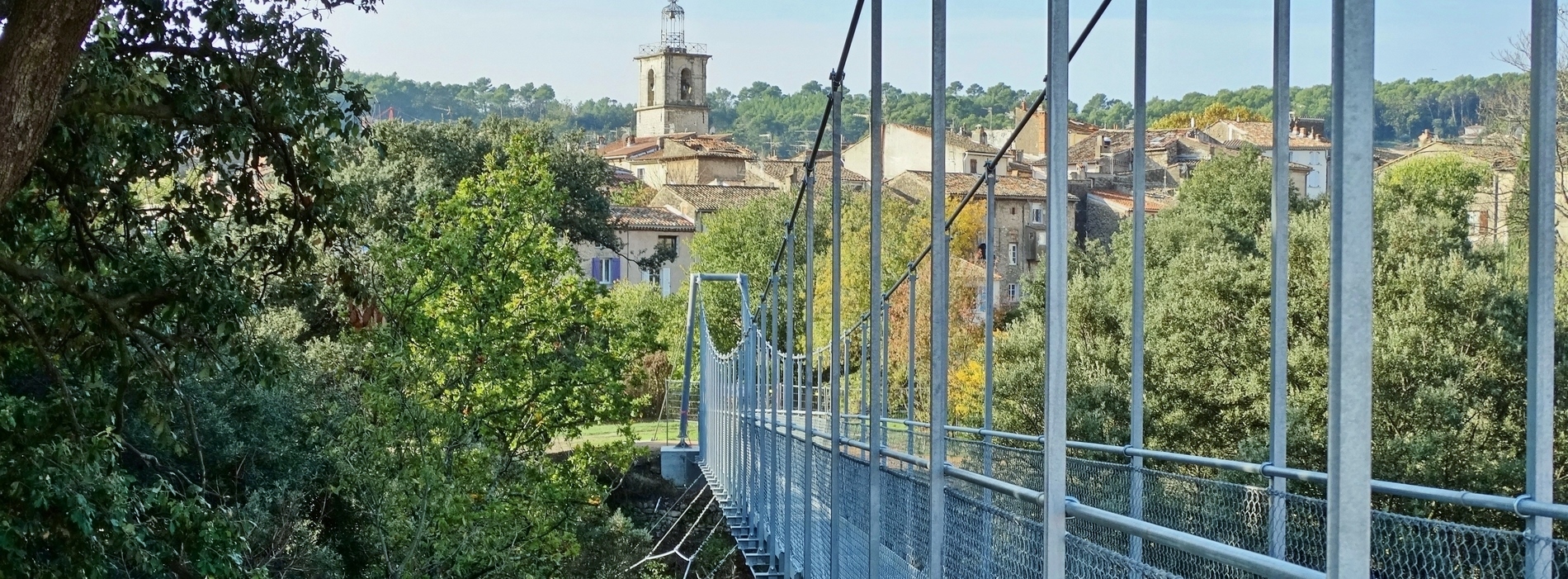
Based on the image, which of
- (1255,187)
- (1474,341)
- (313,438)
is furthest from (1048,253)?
(1255,187)

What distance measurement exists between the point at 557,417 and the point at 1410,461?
9.30m

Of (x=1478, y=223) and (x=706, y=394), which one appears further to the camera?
(x=706, y=394)

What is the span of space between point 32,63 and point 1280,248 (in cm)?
388

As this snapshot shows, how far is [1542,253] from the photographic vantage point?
3875mm

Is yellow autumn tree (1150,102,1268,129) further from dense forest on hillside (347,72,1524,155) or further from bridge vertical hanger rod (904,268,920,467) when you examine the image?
bridge vertical hanger rod (904,268,920,467)

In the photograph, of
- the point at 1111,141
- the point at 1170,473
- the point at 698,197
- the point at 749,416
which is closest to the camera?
the point at 1170,473

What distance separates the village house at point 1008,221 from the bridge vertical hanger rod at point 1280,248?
34.0m

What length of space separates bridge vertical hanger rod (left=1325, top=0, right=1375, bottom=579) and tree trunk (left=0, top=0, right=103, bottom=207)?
398 centimetres

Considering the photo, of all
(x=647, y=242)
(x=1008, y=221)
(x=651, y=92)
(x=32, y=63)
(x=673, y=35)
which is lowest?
(x=32, y=63)

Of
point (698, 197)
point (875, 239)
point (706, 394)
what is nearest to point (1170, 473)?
point (875, 239)

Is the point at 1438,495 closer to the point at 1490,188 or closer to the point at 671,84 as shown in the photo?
the point at 1490,188

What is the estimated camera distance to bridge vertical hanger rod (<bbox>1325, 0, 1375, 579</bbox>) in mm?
1820

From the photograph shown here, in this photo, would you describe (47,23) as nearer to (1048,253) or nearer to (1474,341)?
(1048,253)

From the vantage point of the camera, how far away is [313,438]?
47.3 feet
